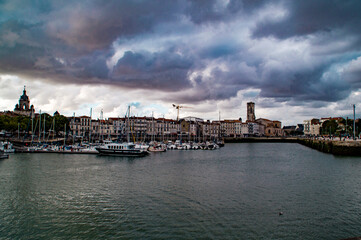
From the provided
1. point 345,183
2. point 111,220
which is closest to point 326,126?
point 345,183

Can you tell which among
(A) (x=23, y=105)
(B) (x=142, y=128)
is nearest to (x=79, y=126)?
(B) (x=142, y=128)

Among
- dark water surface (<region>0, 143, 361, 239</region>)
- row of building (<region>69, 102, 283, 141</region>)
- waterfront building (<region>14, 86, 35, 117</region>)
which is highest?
waterfront building (<region>14, 86, 35, 117</region>)

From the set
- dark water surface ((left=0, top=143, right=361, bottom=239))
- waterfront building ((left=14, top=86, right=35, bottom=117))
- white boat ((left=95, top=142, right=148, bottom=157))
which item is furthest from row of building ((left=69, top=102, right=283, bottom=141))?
dark water surface ((left=0, top=143, right=361, bottom=239))

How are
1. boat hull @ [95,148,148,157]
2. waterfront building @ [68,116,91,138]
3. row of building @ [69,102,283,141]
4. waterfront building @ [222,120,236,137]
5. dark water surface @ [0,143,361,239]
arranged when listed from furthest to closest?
waterfront building @ [222,120,236,137] → row of building @ [69,102,283,141] → waterfront building @ [68,116,91,138] → boat hull @ [95,148,148,157] → dark water surface @ [0,143,361,239]

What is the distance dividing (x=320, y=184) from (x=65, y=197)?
2663 cm

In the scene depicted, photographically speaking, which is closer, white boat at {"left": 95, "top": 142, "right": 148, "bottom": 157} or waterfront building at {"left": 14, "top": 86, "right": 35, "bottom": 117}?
white boat at {"left": 95, "top": 142, "right": 148, "bottom": 157}

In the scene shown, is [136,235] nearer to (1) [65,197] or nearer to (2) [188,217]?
(2) [188,217]

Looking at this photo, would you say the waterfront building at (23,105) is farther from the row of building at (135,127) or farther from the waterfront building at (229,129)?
the waterfront building at (229,129)

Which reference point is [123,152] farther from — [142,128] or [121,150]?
[142,128]

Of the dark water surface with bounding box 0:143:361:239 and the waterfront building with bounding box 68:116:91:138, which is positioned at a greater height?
the waterfront building with bounding box 68:116:91:138

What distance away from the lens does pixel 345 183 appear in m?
29.9

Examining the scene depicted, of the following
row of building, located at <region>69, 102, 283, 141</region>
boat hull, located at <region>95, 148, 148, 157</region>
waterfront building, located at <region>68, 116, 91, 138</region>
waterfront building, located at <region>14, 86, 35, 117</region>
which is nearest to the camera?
boat hull, located at <region>95, 148, 148, 157</region>

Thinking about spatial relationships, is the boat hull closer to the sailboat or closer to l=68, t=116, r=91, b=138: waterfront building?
the sailboat

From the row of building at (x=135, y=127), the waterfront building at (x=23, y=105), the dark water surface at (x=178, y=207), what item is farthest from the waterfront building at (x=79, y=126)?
the dark water surface at (x=178, y=207)
